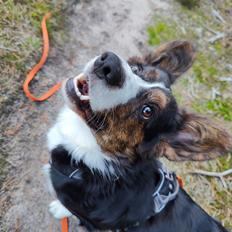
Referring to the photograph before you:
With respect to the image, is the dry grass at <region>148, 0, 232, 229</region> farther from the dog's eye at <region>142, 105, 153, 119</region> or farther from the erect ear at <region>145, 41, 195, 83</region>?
the dog's eye at <region>142, 105, 153, 119</region>

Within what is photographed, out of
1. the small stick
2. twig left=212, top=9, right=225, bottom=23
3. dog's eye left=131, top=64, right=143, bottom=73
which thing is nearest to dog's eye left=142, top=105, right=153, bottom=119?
dog's eye left=131, top=64, right=143, bottom=73

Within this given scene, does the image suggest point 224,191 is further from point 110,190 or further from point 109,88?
point 109,88

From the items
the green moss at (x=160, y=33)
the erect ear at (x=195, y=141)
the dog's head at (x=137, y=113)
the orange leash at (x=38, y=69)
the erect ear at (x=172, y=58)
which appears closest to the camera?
the erect ear at (x=195, y=141)

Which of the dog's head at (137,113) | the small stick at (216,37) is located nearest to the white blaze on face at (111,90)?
the dog's head at (137,113)

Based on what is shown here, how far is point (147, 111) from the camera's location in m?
3.15

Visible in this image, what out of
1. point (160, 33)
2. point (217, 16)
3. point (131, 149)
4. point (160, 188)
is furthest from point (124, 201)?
point (217, 16)

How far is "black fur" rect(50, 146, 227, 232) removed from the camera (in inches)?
132

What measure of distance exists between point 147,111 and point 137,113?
0.08m

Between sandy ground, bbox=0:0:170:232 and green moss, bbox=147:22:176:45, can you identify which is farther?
green moss, bbox=147:22:176:45

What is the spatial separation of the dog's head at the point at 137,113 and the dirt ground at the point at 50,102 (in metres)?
1.27

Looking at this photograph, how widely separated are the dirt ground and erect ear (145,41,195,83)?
1628 mm

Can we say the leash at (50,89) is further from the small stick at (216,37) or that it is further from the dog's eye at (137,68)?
the small stick at (216,37)

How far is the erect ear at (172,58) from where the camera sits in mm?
3510

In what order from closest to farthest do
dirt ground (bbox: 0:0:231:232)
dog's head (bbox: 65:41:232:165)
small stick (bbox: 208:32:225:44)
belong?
dog's head (bbox: 65:41:232:165) < dirt ground (bbox: 0:0:231:232) < small stick (bbox: 208:32:225:44)
